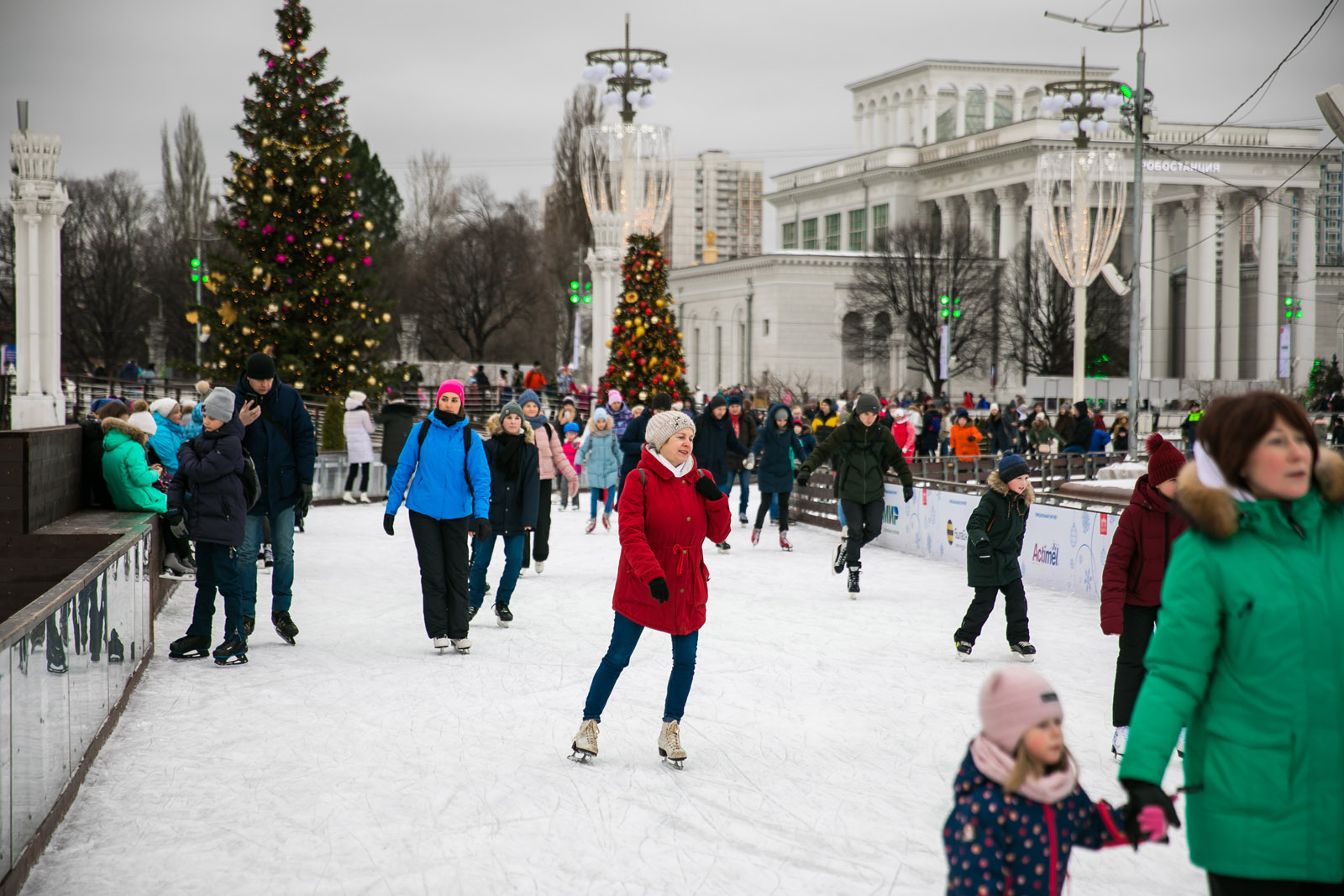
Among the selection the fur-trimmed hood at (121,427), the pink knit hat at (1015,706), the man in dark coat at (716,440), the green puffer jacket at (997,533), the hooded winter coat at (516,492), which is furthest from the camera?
the man in dark coat at (716,440)

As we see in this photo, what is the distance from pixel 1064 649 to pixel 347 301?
68.5 feet

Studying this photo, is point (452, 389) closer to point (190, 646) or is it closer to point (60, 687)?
point (190, 646)

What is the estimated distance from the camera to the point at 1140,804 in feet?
8.85

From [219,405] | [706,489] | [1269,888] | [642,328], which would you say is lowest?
[1269,888]

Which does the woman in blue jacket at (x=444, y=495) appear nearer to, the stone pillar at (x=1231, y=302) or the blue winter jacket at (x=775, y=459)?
the blue winter jacket at (x=775, y=459)

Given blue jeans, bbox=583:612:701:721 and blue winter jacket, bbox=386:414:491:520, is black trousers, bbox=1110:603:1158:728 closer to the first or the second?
blue jeans, bbox=583:612:701:721

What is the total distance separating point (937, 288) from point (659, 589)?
54.5 metres

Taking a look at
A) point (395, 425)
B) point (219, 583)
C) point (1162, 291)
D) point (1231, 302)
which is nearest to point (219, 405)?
point (219, 583)

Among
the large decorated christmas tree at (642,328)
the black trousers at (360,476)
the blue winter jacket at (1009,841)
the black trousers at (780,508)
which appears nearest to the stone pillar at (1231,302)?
the large decorated christmas tree at (642,328)

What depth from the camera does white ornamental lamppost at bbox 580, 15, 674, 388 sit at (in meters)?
23.9

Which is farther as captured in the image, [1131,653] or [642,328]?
[642,328]

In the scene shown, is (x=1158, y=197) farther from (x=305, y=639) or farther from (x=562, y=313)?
(x=305, y=639)

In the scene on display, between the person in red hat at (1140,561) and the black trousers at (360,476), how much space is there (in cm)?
1671

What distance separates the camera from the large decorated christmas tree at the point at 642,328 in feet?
84.1
